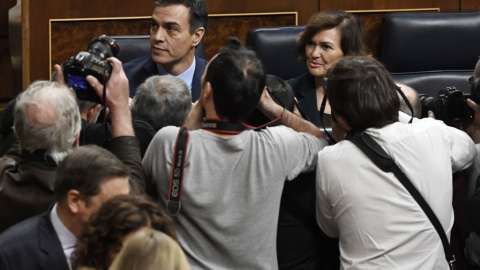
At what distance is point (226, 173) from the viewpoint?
2363 mm

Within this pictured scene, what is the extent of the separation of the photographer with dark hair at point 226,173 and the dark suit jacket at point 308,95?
125cm

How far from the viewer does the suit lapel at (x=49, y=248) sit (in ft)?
6.88

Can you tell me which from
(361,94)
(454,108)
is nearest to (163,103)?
(361,94)

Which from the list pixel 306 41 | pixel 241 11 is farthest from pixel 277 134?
pixel 241 11

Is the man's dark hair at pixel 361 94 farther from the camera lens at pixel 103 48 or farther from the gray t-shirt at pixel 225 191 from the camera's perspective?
the camera lens at pixel 103 48

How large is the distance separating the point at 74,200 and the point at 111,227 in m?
0.25

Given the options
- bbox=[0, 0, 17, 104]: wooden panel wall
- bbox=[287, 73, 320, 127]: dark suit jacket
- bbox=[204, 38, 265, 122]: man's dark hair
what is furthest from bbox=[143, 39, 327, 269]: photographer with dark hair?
bbox=[0, 0, 17, 104]: wooden panel wall

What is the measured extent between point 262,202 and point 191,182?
20 cm

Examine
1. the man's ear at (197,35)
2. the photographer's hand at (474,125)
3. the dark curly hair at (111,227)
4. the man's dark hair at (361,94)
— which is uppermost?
the man's ear at (197,35)

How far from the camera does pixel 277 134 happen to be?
244 centimetres

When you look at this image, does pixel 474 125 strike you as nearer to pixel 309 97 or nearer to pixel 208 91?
pixel 309 97

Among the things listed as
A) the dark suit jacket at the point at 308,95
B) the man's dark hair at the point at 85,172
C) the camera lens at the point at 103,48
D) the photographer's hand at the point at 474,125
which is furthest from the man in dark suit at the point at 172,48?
the man's dark hair at the point at 85,172

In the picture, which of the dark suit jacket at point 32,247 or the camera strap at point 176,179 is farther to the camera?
the camera strap at point 176,179

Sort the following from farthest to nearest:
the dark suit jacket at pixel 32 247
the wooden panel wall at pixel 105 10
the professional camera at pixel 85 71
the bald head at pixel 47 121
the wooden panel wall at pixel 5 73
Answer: the wooden panel wall at pixel 5 73
the wooden panel wall at pixel 105 10
the professional camera at pixel 85 71
the bald head at pixel 47 121
the dark suit jacket at pixel 32 247
